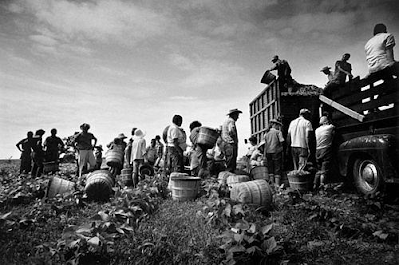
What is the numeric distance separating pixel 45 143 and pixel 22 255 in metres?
7.26

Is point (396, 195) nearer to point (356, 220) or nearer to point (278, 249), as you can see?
point (356, 220)

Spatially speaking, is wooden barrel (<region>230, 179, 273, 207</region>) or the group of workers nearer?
wooden barrel (<region>230, 179, 273, 207</region>)

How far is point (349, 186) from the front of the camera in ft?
16.4

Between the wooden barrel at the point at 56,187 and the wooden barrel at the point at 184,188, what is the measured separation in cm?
235

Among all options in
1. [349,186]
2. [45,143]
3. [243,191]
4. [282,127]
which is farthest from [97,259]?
[45,143]

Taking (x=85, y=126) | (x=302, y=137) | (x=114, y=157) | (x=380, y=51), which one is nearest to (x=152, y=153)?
(x=114, y=157)

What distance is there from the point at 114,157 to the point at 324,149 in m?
6.71

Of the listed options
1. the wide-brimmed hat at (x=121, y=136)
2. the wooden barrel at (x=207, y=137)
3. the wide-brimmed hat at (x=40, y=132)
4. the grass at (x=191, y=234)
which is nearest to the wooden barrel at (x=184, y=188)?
the grass at (x=191, y=234)

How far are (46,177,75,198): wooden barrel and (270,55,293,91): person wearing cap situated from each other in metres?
6.11

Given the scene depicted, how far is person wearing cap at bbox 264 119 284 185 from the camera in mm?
6355

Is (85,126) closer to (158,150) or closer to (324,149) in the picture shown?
(158,150)

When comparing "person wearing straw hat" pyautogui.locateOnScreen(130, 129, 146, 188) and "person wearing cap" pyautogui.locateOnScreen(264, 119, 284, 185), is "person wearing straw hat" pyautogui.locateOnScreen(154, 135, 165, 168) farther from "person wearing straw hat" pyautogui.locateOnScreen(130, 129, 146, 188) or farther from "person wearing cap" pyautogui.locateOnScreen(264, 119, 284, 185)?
"person wearing cap" pyautogui.locateOnScreen(264, 119, 284, 185)

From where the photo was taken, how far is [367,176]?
417 cm

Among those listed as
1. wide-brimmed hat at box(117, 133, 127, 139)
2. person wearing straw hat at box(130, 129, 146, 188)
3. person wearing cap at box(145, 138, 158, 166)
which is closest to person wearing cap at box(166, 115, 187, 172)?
person wearing straw hat at box(130, 129, 146, 188)
